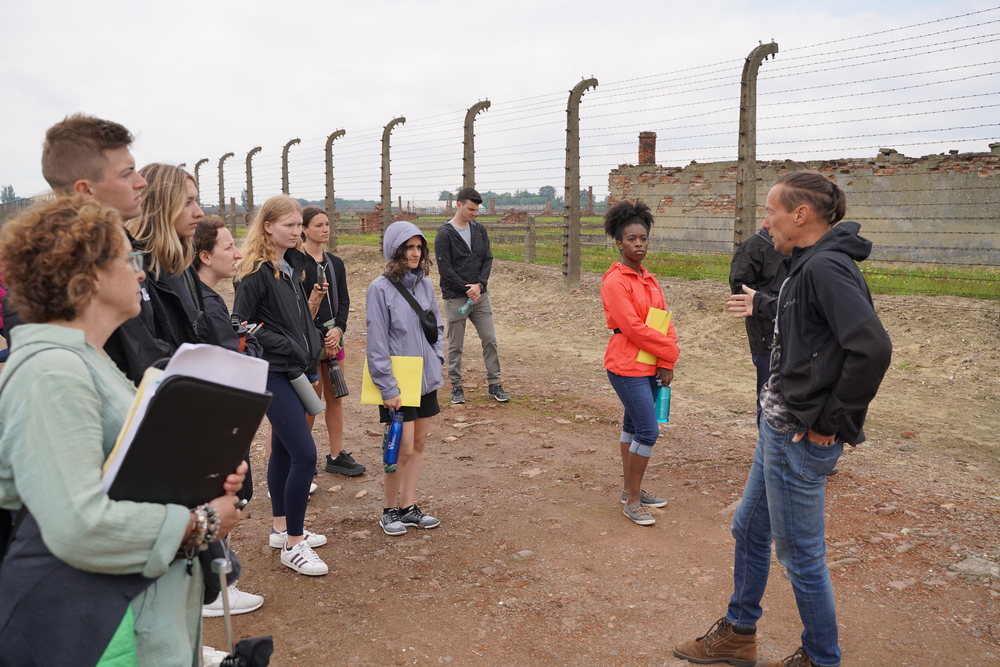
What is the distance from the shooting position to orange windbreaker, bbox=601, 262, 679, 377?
4.73 metres

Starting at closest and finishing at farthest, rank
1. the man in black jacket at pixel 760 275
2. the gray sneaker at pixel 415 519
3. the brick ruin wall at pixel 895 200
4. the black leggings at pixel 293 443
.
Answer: the black leggings at pixel 293 443 < the gray sneaker at pixel 415 519 < the man in black jacket at pixel 760 275 < the brick ruin wall at pixel 895 200

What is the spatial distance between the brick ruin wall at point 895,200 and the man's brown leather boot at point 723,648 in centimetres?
967

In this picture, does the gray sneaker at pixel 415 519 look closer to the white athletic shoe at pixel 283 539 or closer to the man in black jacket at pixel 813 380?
the white athletic shoe at pixel 283 539

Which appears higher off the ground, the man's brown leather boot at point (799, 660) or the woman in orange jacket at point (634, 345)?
the woman in orange jacket at point (634, 345)

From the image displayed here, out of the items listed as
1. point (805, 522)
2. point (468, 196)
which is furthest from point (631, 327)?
point (468, 196)

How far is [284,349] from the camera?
14.1 ft

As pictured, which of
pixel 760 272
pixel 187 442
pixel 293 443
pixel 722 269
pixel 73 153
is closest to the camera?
pixel 187 442

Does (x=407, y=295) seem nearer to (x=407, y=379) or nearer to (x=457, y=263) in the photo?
(x=407, y=379)

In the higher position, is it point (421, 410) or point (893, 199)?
point (893, 199)

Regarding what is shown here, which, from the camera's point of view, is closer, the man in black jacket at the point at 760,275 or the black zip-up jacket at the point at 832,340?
the black zip-up jacket at the point at 832,340

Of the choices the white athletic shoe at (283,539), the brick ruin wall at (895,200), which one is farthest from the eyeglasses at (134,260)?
the brick ruin wall at (895,200)

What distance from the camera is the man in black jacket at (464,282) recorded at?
8047mm

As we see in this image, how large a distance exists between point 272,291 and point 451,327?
3.88 metres

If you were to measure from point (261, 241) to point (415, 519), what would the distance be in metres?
2.04
